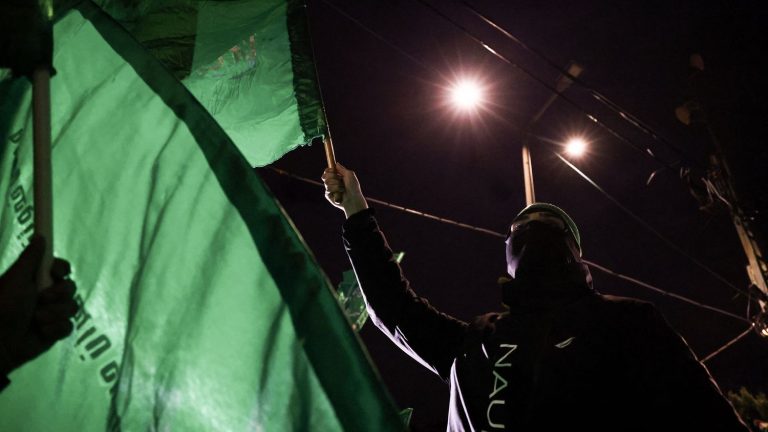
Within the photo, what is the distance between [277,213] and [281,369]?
528mm

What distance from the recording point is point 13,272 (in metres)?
1.25

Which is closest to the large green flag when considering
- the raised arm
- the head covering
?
the raised arm

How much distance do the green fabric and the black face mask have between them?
167cm

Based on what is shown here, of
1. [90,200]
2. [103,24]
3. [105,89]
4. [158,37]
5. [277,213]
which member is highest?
[158,37]

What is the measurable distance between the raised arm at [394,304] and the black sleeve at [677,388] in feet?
3.96

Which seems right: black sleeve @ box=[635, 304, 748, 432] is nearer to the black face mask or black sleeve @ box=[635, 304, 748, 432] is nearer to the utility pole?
the black face mask

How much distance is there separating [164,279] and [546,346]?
6.47 ft

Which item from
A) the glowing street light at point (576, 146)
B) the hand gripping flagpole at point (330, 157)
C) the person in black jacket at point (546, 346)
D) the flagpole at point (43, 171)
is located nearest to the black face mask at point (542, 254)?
the person in black jacket at point (546, 346)

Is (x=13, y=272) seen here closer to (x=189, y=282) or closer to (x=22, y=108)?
(x=189, y=282)

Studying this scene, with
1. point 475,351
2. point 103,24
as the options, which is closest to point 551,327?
point 475,351

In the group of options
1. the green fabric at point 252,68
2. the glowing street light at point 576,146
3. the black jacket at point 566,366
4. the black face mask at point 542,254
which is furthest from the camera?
the glowing street light at point 576,146

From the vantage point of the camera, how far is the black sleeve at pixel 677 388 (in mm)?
1871

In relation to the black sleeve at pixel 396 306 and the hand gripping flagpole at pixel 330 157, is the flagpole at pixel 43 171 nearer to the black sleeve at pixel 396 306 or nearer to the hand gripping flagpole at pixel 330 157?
the hand gripping flagpole at pixel 330 157

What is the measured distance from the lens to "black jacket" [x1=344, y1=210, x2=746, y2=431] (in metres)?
2.02
